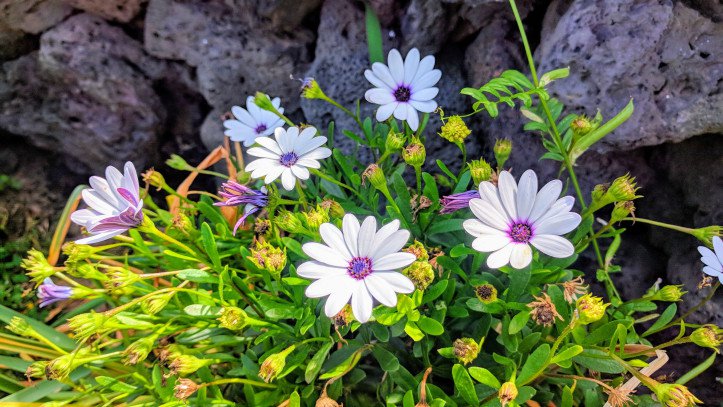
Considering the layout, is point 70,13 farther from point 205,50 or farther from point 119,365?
point 119,365

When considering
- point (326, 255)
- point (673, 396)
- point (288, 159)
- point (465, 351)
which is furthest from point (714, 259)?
point (288, 159)

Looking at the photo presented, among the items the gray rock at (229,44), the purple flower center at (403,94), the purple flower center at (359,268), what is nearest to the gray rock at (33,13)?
the gray rock at (229,44)

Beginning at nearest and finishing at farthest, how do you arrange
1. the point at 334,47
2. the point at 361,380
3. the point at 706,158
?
the point at 361,380 < the point at 706,158 < the point at 334,47

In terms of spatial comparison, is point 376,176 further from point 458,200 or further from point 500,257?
point 500,257

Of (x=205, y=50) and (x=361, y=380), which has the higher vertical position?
(x=205, y=50)

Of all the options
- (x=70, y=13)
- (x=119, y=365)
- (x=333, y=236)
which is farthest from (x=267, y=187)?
(x=70, y=13)

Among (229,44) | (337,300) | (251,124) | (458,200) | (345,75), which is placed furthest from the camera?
(229,44)

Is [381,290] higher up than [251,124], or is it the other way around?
[251,124]
